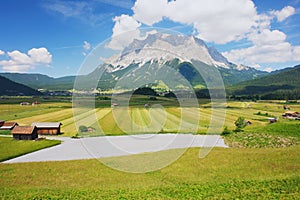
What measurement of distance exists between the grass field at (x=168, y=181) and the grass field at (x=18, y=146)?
338 inches

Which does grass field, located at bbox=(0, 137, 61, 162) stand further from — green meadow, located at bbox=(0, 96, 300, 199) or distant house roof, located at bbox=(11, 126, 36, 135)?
green meadow, located at bbox=(0, 96, 300, 199)

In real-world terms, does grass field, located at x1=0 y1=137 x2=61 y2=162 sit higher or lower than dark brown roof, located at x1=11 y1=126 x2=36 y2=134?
lower

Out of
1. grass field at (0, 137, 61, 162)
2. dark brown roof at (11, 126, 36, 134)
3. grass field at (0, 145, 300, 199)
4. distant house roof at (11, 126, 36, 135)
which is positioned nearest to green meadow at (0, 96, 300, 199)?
grass field at (0, 145, 300, 199)

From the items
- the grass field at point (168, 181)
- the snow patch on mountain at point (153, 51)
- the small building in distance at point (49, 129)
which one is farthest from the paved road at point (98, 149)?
the snow patch on mountain at point (153, 51)

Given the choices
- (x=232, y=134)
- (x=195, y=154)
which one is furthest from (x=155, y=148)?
(x=232, y=134)

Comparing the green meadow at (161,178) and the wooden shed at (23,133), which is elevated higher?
the wooden shed at (23,133)

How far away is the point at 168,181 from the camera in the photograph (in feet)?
75.6

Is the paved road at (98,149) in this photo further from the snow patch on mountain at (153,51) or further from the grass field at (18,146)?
the snow patch on mountain at (153,51)

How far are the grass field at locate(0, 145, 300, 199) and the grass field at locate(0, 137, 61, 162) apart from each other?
858cm

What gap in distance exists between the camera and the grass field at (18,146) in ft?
131

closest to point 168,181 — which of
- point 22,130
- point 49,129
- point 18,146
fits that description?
point 18,146

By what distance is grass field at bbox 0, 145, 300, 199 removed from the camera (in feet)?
63.4

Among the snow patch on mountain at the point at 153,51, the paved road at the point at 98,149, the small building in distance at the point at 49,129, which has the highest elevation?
the snow patch on mountain at the point at 153,51

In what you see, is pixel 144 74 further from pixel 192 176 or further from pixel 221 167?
pixel 221 167
